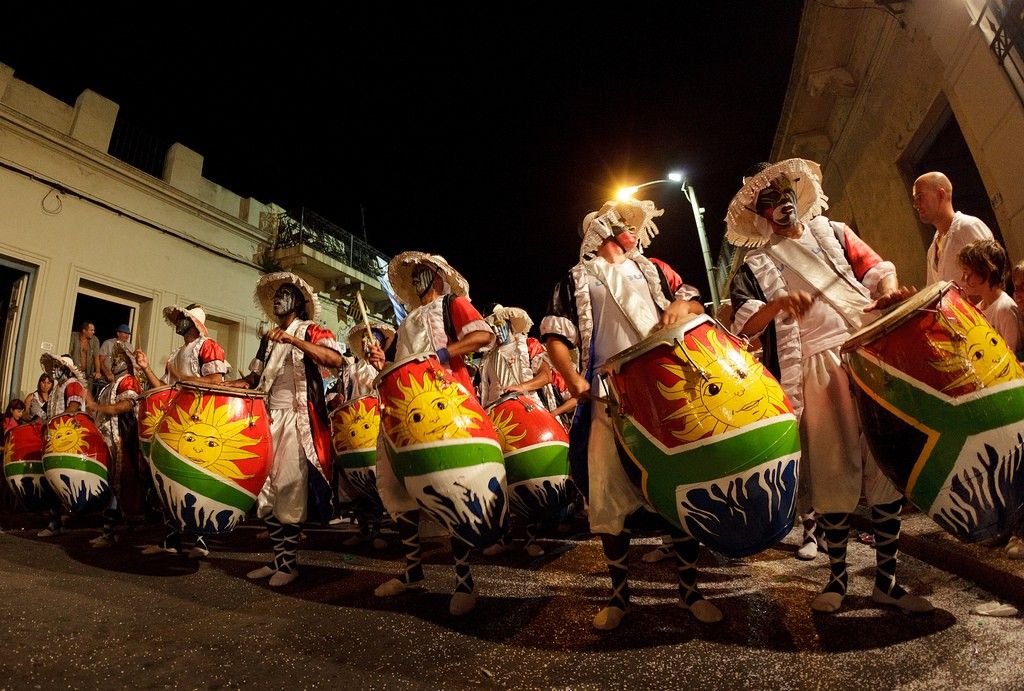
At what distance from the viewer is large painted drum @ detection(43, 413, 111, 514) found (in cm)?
515

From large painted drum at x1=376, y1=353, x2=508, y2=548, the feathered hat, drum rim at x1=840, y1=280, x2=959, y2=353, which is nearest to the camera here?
drum rim at x1=840, y1=280, x2=959, y2=353

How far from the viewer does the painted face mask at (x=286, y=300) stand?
4.10 metres

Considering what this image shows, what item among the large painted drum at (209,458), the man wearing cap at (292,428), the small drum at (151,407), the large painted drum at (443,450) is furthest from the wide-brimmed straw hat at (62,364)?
the large painted drum at (443,450)

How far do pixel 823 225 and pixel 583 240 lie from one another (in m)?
A: 1.24

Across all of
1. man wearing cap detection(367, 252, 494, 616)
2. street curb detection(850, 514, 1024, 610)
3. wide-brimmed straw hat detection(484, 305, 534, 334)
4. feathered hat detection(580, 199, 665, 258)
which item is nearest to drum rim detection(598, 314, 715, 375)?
feathered hat detection(580, 199, 665, 258)

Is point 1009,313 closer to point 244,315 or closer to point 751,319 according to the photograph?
point 751,319

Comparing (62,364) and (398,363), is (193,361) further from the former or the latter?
(398,363)

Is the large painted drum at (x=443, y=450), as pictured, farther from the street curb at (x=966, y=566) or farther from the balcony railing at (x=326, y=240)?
the balcony railing at (x=326, y=240)

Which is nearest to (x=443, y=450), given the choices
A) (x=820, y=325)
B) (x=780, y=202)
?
(x=820, y=325)

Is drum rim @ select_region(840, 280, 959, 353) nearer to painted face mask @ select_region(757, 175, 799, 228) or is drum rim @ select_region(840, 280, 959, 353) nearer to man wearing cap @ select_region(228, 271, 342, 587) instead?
painted face mask @ select_region(757, 175, 799, 228)

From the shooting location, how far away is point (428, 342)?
3418mm

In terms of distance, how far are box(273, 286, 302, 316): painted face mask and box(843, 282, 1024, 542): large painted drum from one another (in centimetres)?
377

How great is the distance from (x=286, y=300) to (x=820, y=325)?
3632mm

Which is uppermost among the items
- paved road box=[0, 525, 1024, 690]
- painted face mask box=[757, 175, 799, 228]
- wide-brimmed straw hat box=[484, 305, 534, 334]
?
wide-brimmed straw hat box=[484, 305, 534, 334]
